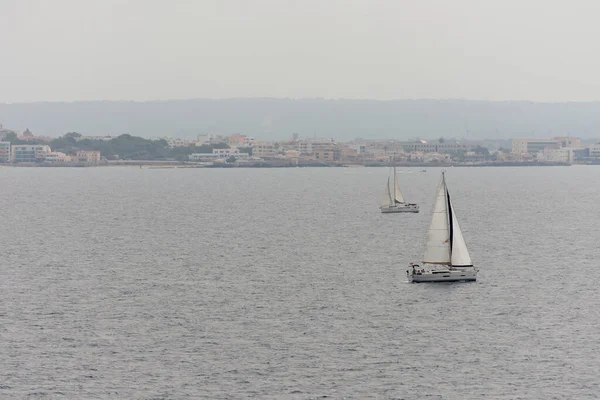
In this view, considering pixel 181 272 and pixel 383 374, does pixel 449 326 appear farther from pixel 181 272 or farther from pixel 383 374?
pixel 181 272

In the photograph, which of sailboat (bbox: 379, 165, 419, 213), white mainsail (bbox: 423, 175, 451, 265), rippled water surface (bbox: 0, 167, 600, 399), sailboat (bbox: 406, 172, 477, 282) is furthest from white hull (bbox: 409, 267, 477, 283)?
sailboat (bbox: 379, 165, 419, 213)

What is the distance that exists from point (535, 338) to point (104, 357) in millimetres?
24970

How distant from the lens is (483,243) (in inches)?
4437

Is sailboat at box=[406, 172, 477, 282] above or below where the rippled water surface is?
above

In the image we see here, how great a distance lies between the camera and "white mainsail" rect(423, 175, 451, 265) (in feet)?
273

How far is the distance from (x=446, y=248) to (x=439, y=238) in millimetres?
971

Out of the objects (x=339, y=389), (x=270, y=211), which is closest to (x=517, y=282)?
(x=339, y=389)

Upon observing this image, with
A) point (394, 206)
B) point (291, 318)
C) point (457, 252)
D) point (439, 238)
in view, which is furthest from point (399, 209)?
point (291, 318)

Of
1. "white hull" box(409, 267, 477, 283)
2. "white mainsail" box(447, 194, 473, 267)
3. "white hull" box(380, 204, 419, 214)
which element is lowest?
"white hull" box(409, 267, 477, 283)

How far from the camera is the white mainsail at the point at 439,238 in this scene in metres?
83.3

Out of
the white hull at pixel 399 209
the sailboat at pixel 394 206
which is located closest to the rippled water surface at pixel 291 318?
the white hull at pixel 399 209

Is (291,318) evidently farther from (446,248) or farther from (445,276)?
(446,248)

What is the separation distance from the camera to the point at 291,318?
67.0 meters

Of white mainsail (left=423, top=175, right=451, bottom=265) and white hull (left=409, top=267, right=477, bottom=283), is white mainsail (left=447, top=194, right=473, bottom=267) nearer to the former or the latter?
white mainsail (left=423, top=175, right=451, bottom=265)
